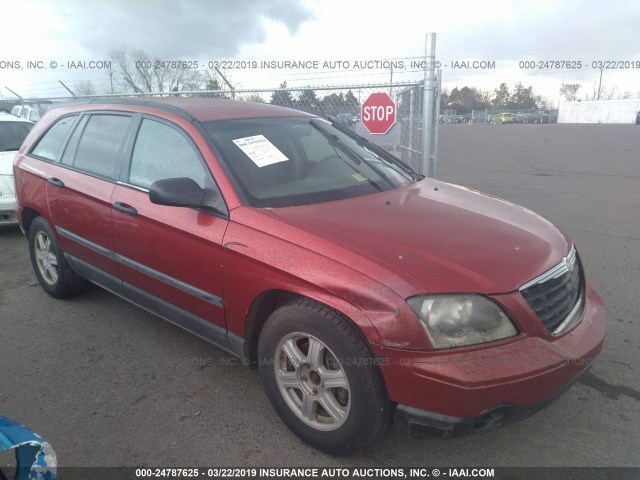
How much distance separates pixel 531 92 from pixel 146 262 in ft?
297

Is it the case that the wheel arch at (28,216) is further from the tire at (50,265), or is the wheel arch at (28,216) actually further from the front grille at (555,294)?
the front grille at (555,294)

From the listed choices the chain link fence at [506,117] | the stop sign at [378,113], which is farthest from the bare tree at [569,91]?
the stop sign at [378,113]

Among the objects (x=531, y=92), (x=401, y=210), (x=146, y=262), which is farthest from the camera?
(x=531, y=92)

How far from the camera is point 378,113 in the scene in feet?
24.0

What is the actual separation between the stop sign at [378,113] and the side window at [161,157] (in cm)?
451

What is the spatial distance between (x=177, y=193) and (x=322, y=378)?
3.99 ft

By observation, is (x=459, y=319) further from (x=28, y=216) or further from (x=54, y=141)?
(x=28, y=216)

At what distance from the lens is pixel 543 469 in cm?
238

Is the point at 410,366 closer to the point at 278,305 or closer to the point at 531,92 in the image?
the point at 278,305

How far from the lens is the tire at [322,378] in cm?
220

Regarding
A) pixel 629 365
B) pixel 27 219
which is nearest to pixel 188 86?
pixel 27 219

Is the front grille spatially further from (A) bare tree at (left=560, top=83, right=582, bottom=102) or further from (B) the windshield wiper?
(A) bare tree at (left=560, top=83, right=582, bottom=102)

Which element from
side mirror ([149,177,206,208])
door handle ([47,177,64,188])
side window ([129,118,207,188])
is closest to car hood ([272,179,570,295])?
side mirror ([149,177,206,208])

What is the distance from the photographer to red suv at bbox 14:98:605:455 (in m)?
2.10
